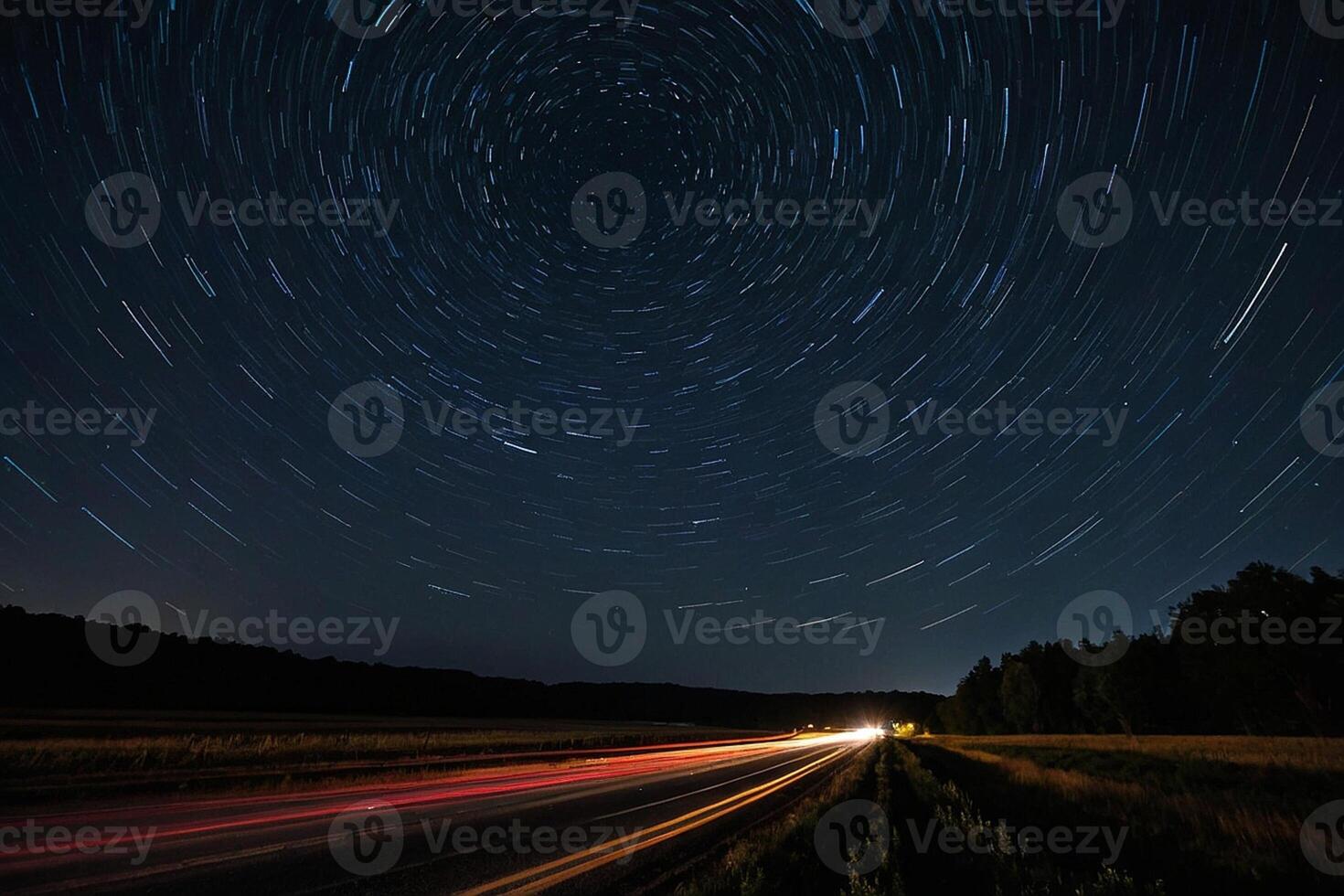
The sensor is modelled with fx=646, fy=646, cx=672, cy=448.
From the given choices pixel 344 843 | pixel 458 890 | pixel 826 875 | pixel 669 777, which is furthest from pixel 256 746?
pixel 826 875

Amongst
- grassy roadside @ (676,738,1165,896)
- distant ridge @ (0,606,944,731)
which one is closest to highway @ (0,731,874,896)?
grassy roadside @ (676,738,1165,896)

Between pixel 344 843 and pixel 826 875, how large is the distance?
722 cm

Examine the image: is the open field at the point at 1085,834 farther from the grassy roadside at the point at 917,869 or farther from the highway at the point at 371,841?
the highway at the point at 371,841

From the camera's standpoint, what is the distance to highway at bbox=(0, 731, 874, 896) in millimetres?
7543

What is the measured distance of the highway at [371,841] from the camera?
7.54 meters

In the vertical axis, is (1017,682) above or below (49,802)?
above

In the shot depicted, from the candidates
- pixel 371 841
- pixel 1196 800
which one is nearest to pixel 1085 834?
pixel 1196 800

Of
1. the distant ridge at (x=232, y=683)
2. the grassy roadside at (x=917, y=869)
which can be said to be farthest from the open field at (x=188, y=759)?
the distant ridge at (x=232, y=683)

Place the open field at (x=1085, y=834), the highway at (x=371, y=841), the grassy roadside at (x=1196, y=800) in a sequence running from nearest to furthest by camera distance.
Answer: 1. the highway at (x=371, y=841)
2. the open field at (x=1085, y=834)
3. the grassy roadside at (x=1196, y=800)

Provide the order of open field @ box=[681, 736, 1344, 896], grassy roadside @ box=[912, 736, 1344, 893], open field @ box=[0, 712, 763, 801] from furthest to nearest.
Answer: open field @ box=[0, 712, 763, 801]
grassy roadside @ box=[912, 736, 1344, 893]
open field @ box=[681, 736, 1344, 896]

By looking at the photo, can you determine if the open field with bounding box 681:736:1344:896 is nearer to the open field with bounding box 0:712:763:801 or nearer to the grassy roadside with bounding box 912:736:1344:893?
the grassy roadside with bounding box 912:736:1344:893

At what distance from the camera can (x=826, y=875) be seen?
969 centimetres

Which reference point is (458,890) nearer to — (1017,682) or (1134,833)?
(1134,833)

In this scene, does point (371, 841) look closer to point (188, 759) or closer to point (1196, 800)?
point (188, 759)
